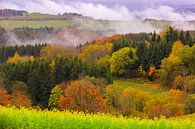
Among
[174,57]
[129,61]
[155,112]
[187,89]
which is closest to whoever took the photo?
[155,112]

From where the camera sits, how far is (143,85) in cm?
12000

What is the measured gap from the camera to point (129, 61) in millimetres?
133500

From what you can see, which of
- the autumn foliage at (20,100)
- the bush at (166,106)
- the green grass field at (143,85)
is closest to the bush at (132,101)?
the bush at (166,106)

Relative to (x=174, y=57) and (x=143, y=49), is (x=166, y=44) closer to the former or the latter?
(x=143, y=49)

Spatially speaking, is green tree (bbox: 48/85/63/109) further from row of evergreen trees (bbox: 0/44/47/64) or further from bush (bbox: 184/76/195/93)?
row of evergreen trees (bbox: 0/44/47/64)

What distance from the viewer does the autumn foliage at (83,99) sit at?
72.4m

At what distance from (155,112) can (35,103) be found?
32858 millimetres

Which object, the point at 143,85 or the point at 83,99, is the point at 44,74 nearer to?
the point at 83,99

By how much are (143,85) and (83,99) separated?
47873mm

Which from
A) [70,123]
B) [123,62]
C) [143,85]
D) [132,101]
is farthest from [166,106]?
[123,62]

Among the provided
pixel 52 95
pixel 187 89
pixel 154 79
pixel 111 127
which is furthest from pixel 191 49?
pixel 111 127

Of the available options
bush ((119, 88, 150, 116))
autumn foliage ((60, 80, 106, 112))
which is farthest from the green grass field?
autumn foliage ((60, 80, 106, 112))

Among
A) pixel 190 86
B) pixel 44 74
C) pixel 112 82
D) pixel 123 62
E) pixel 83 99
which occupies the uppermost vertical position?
pixel 44 74

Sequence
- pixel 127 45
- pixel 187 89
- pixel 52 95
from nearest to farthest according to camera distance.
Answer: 1. pixel 52 95
2. pixel 187 89
3. pixel 127 45
